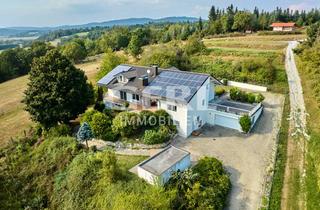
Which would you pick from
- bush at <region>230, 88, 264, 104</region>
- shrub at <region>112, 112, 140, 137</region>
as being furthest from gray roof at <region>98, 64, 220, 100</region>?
bush at <region>230, 88, 264, 104</region>

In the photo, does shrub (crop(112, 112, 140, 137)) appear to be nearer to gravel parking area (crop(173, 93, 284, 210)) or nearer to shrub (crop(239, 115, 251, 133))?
gravel parking area (crop(173, 93, 284, 210))

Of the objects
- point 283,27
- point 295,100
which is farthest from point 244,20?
point 295,100

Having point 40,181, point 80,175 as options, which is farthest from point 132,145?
point 40,181

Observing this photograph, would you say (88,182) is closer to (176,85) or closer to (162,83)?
(176,85)

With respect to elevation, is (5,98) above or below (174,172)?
below

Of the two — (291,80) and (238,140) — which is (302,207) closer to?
(238,140)

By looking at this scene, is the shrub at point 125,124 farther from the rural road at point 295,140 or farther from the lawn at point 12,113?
the lawn at point 12,113
